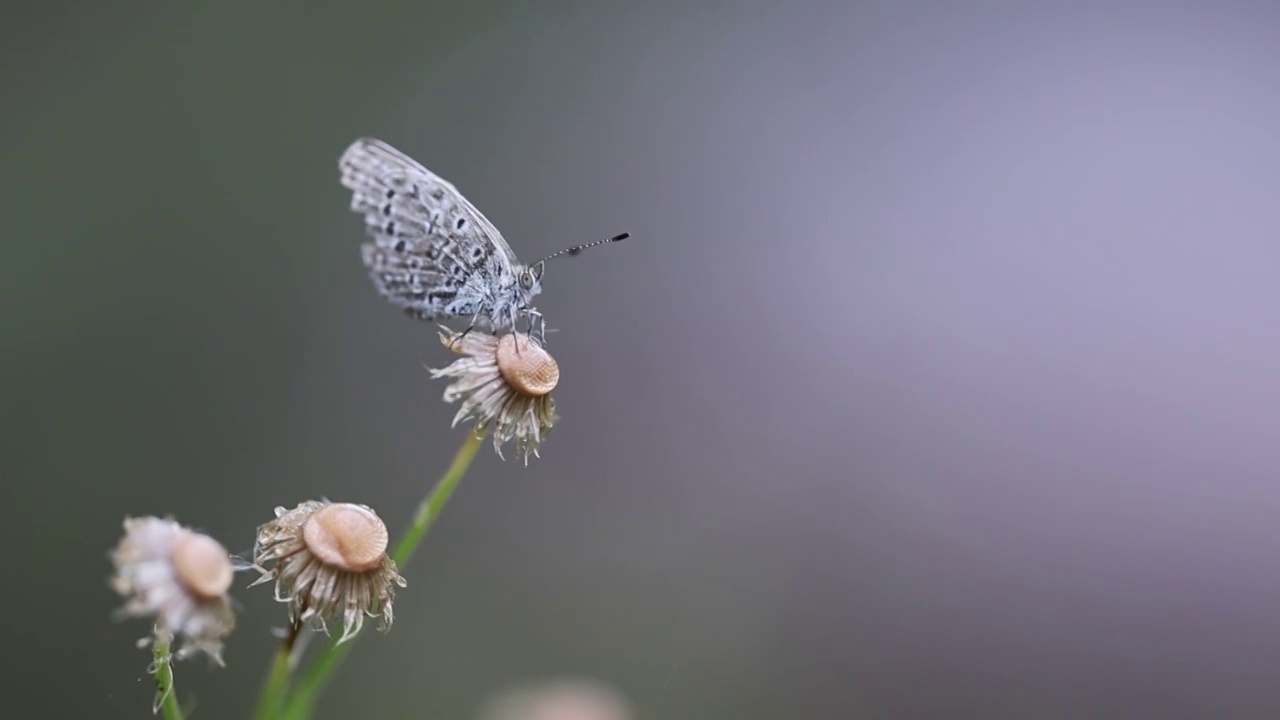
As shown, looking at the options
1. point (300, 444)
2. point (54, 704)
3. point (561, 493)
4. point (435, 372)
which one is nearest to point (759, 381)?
point (561, 493)

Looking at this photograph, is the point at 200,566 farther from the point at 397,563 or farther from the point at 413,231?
the point at 413,231

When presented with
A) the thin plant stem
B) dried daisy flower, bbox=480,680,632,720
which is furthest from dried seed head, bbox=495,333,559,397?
dried daisy flower, bbox=480,680,632,720

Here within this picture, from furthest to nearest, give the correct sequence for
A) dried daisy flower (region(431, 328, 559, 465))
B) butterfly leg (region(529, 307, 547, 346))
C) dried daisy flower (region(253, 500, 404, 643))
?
butterfly leg (region(529, 307, 547, 346)) < dried daisy flower (region(431, 328, 559, 465)) < dried daisy flower (region(253, 500, 404, 643))

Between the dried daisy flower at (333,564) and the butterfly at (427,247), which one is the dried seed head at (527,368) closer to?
the butterfly at (427,247)

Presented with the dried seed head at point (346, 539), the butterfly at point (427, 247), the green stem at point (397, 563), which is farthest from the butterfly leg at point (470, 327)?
the dried seed head at point (346, 539)

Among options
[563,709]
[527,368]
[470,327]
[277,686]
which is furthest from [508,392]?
[563,709]

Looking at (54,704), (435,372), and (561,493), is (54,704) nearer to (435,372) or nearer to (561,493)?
(561,493)

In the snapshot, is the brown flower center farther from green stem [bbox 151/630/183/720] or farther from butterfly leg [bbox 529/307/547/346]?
butterfly leg [bbox 529/307/547/346]

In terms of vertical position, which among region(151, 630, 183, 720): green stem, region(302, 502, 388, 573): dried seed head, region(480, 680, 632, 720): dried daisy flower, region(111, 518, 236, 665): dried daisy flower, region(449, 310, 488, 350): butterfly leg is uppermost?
region(449, 310, 488, 350): butterfly leg
